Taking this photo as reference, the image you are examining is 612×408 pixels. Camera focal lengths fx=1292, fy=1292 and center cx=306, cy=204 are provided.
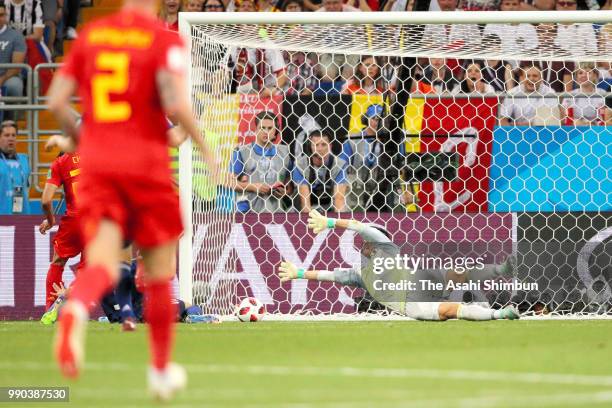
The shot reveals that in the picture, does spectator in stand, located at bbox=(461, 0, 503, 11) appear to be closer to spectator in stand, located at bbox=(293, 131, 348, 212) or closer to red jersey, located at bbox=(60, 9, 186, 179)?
spectator in stand, located at bbox=(293, 131, 348, 212)

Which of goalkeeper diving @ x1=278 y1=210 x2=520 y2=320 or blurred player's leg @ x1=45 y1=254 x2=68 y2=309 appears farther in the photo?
blurred player's leg @ x1=45 y1=254 x2=68 y2=309

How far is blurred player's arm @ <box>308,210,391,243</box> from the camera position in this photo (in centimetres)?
1231

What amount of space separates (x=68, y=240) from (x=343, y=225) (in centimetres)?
284

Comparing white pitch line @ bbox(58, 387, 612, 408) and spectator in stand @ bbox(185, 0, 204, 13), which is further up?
spectator in stand @ bbox(185, 0, 204, 13)

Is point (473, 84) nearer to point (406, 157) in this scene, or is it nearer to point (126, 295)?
point (406, 157)

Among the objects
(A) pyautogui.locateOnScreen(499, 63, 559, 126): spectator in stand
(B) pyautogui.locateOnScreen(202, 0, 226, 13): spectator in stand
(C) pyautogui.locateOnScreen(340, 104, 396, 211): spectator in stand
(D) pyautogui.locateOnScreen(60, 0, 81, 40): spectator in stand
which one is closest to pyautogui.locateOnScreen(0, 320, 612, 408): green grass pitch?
(C) pyautogui.locateOnScreen(340, 104, 396, 211): spectator in stand

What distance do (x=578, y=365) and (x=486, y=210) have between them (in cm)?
556

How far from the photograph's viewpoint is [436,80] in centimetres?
1398

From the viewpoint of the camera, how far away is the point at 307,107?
13.9m

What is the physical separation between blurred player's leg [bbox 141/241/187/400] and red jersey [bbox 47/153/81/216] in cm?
655

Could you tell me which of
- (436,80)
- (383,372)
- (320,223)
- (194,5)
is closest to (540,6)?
(436,80)

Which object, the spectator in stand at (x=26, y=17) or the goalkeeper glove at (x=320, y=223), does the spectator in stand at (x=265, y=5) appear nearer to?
the spectator in stand at (x=26, y=17)

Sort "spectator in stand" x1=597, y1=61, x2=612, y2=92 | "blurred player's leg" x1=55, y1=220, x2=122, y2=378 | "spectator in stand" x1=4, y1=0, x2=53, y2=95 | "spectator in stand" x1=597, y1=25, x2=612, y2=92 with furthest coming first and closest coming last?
"spectator in stand" x1=4, y1=0, x2=53, y2=95 < "spectator in stand" x1=597, y1=61, x2=612, y2=92 < "spectator in stand" x1=597, y1=25, x2=612, y2=92 < "blurred player's leg" x1=55, y1=220, x2=122, y2=378

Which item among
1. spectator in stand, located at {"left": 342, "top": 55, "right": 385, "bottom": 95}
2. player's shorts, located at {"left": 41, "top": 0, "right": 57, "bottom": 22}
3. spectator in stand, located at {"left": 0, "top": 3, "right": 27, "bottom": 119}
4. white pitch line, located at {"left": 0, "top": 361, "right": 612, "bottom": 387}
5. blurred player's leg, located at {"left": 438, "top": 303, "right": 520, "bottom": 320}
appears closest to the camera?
white pitch line, located at {"left": 0, "top": 361, "right": 612, "bottom": 387}
